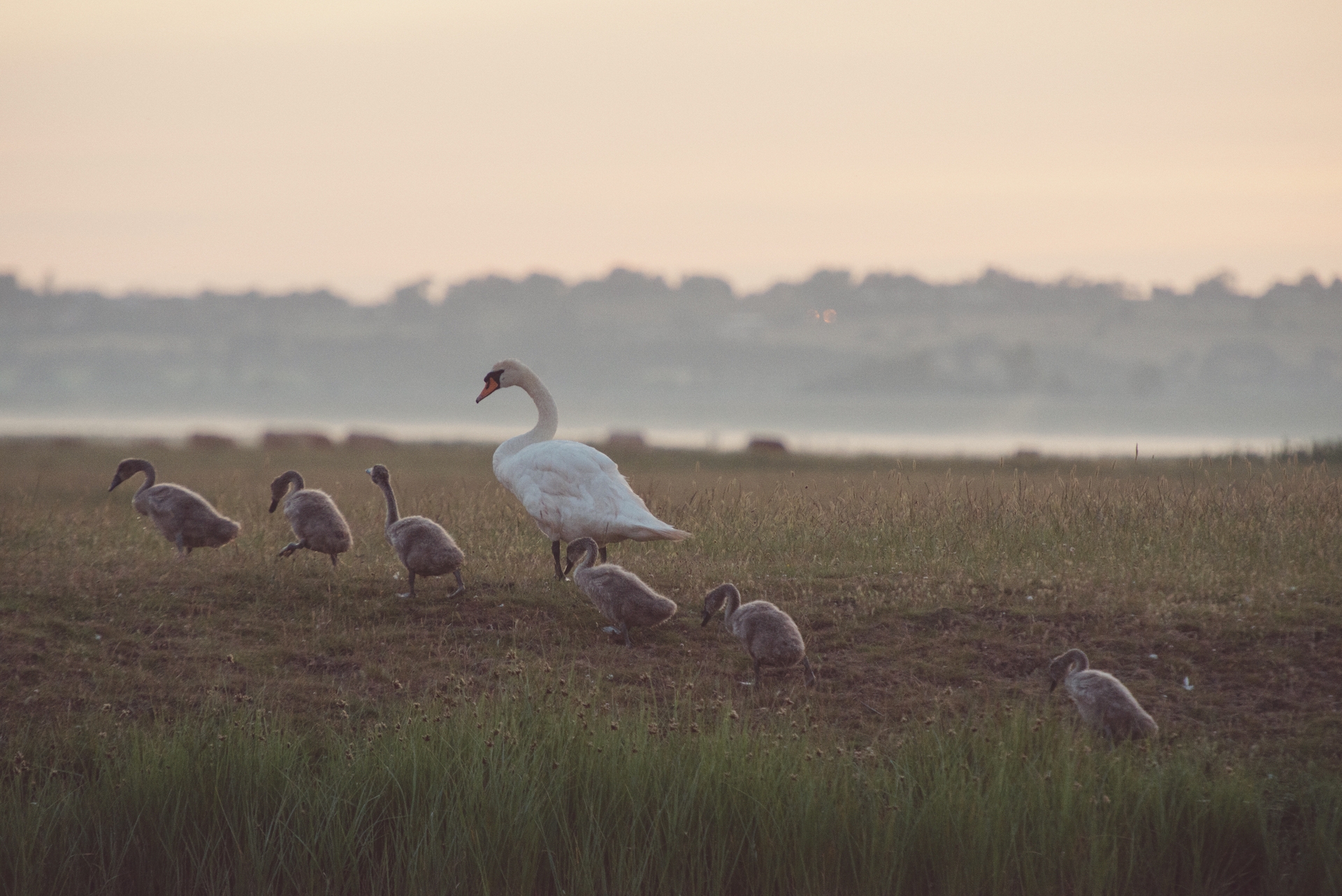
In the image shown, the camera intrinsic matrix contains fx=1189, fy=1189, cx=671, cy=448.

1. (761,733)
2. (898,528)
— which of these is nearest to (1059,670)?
(761,733)

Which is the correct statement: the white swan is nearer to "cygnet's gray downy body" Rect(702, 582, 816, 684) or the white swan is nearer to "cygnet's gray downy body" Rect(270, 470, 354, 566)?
"cygnet's gray downy body" Rect(270, 470, 354, 566)

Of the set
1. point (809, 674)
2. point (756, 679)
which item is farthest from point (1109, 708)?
point (756, 679)

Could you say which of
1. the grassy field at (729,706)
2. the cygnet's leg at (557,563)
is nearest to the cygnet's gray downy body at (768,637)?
the grassy field at (729,706)

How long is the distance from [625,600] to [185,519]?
5.30m

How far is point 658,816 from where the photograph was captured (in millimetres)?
6340

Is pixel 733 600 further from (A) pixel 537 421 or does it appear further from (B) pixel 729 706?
(A) pixel 537 421

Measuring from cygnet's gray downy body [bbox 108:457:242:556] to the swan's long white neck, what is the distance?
9.08ft

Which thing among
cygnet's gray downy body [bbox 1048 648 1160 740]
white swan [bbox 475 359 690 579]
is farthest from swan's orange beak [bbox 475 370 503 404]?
cygnet's gray downy body [bbox 1048 648 1160 740]

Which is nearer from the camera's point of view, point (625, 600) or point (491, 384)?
point (625, 600)

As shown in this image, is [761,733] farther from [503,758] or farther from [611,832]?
[503,758]

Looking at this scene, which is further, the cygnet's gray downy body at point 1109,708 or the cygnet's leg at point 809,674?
the cygnet's leg at point 809,674

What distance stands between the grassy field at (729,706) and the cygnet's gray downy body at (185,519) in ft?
1.16

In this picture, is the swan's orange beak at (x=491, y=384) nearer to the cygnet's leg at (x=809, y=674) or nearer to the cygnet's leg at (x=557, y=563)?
the cygnet's leg at (x=557, y=563)

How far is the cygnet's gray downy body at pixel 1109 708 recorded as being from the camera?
24.6 feet
